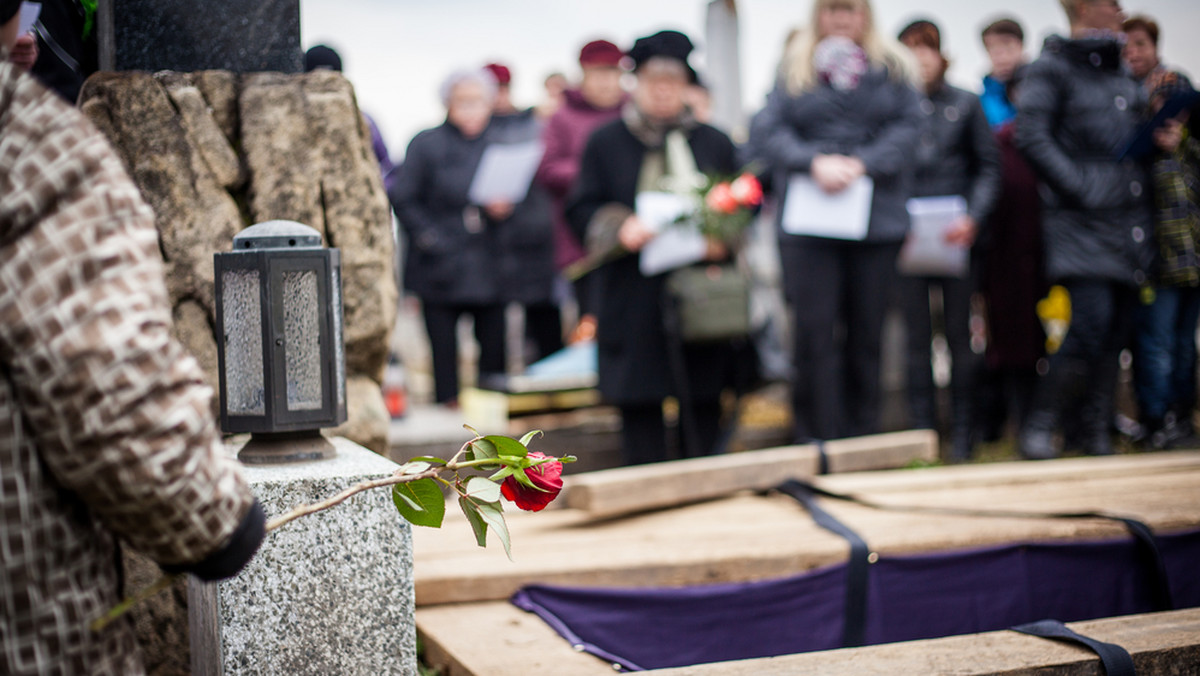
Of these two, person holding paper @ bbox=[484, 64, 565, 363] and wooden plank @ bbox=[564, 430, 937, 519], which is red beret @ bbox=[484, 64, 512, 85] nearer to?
person holding paper @ bbox=[484, 64, 565, 363]

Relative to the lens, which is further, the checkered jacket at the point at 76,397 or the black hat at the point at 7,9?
the black hat at the point at 7,9

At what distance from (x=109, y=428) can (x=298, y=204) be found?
156 cm

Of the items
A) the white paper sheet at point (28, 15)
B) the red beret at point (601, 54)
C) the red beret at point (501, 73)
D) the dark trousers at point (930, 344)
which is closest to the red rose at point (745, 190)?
the dark trousers at point (930, 344)

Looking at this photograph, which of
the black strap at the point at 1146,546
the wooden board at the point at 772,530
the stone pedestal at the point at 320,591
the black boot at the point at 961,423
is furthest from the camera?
the black boot at the point at 961,423

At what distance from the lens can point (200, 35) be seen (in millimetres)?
2619

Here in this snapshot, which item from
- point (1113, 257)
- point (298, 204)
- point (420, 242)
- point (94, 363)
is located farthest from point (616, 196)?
point (94, 363)

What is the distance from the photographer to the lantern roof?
2023 millimetres

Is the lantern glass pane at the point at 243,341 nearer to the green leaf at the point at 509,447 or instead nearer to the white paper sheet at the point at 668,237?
the green leaf at the point at 509,447

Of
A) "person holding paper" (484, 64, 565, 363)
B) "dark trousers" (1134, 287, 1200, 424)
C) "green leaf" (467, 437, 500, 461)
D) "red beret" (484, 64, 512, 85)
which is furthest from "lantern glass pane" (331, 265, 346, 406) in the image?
"red beret" (484, 64, 512, 85)

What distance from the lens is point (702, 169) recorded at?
4.38m

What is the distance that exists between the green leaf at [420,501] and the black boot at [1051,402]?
156 inches

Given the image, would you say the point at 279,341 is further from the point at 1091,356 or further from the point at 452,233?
the point at 1091,356

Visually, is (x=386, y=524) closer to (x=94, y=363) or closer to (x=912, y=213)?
(x=94, y=363)

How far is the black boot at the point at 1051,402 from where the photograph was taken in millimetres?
4922
